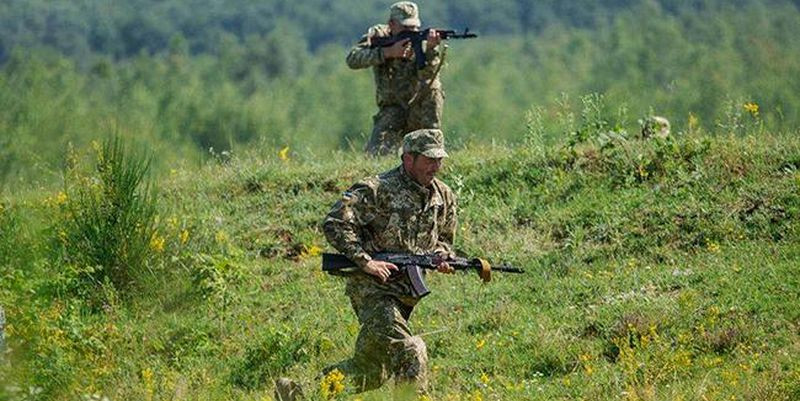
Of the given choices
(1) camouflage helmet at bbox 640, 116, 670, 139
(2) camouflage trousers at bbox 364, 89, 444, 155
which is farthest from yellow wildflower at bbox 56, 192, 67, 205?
(1) camouflage helmet at bbox 640, 116, 670, 139

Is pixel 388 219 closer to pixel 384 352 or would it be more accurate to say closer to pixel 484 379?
pixel 384 352

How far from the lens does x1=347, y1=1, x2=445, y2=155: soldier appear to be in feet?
53.3

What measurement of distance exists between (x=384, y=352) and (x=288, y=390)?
2.11ft

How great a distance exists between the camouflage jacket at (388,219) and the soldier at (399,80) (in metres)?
5.64

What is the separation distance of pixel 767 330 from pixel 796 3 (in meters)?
89.6

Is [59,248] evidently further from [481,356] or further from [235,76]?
[235,76]

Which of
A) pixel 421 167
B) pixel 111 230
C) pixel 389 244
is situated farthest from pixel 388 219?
pixel 111 230

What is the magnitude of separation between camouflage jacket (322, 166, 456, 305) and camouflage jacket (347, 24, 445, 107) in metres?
5.76

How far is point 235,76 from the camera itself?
92312 mm

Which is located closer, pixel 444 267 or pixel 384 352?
pixel 384 352

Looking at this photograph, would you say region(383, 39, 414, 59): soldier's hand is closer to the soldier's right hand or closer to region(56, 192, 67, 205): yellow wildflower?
region(56, 192, 67, 205): yellow wildflower

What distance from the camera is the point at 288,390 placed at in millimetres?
10039

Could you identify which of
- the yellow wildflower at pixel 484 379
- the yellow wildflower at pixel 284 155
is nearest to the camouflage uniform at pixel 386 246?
the yellow wildflower at pixel 484 379

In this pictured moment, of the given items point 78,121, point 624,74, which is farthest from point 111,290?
point 624,74
